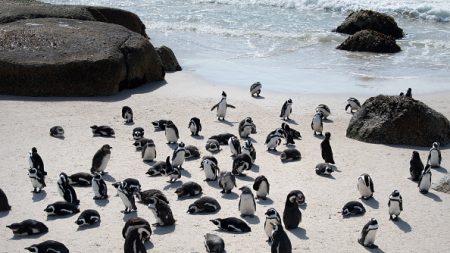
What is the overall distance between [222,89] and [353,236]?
412 inches

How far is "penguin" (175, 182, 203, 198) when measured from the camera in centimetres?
1341

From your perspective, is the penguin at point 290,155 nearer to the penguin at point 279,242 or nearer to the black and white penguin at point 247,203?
the black and white penguin at point 247,203

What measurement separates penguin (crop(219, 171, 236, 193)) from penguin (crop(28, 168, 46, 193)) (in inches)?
118

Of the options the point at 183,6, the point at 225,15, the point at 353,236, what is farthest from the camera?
the point at 183,6

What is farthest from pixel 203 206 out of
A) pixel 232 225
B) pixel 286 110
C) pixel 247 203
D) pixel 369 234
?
pixel 286 110

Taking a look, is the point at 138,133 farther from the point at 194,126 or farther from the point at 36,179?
the point at 36,179

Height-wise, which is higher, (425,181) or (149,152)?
(425,181)

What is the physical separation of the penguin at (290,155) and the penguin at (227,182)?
219 cm

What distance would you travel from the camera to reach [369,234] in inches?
447

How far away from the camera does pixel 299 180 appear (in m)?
14.6

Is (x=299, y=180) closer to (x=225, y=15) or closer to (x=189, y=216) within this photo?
(x=189, y=216)

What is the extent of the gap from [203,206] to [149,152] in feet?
10.2

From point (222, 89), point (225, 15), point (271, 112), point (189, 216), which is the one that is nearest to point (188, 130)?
point (271, 112)

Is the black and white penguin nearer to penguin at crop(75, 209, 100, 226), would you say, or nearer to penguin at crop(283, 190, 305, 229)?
penguin at crop(283, 190, 305, 229)
